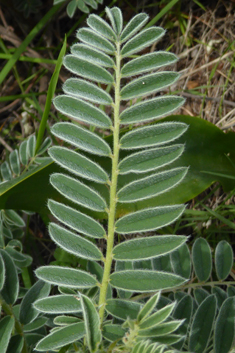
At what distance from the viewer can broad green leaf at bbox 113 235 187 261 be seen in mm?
595

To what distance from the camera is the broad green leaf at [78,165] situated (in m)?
0.65

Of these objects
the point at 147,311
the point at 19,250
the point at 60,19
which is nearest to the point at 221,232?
the point at 19,250

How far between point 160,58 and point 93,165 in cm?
22

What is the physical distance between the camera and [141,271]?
604mm

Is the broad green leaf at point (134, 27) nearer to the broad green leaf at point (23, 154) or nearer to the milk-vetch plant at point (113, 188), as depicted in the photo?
the milk-vetch plant at point (113, 188)

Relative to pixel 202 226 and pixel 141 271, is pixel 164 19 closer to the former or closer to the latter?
pixel 202 226

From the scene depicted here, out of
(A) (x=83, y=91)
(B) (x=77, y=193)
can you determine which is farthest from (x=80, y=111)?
(B) (x=77, y=193)

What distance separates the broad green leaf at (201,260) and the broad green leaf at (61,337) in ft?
0.94

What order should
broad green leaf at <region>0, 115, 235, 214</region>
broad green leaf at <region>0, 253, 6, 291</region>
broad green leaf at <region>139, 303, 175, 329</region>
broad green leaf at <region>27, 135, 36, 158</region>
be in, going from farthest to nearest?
broad green leaf at <region>27, 135, 36, 158</region> → broad green leaf at <region>0, 115, 235, 214</region> → broad green leaf at <region>0, 253, 6, 291</region> → broad green leaf at <region>139, 303, 175, 329</region>

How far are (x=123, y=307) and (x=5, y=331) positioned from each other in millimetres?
213

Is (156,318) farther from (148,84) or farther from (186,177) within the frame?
(186,177)

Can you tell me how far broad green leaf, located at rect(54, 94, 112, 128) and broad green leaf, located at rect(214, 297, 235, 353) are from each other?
0.38 metres

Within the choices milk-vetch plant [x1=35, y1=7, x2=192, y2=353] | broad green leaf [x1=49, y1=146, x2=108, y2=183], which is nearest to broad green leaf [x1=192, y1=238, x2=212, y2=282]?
milk-vetch plant [x1=35, y1=7, x2=192, y2=353]

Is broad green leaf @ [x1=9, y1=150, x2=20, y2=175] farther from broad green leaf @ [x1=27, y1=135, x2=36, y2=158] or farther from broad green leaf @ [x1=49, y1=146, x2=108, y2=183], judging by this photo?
broad green leaf @ [x1=49, y1=146, x2=108, y2=183]
